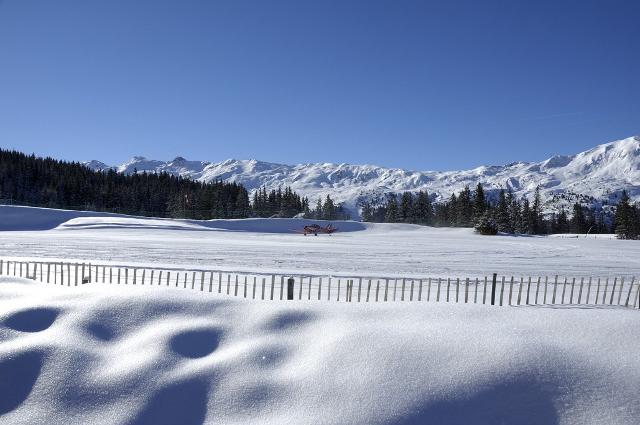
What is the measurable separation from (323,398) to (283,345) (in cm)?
165

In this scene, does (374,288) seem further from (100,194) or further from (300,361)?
(100,194)

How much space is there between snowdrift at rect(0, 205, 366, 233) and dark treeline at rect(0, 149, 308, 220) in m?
23.0

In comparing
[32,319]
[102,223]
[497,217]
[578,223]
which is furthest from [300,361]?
[578,223]

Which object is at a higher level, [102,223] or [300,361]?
[300,361]

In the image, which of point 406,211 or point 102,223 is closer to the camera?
point 102,223

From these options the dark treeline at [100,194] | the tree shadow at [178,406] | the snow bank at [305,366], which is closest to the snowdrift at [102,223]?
the dark treeline at [100,194]

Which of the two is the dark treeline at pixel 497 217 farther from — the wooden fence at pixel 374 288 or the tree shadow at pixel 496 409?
the tree shadow at pixel 496 409

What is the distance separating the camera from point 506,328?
813cm

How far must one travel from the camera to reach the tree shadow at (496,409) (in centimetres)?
599

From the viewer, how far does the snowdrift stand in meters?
43.9

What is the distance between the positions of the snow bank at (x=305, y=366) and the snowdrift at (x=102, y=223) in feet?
124

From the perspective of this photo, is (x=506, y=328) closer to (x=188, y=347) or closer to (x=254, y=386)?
(x=254, y=386)

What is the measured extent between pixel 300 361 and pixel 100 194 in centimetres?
9008

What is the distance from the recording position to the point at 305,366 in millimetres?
7074
